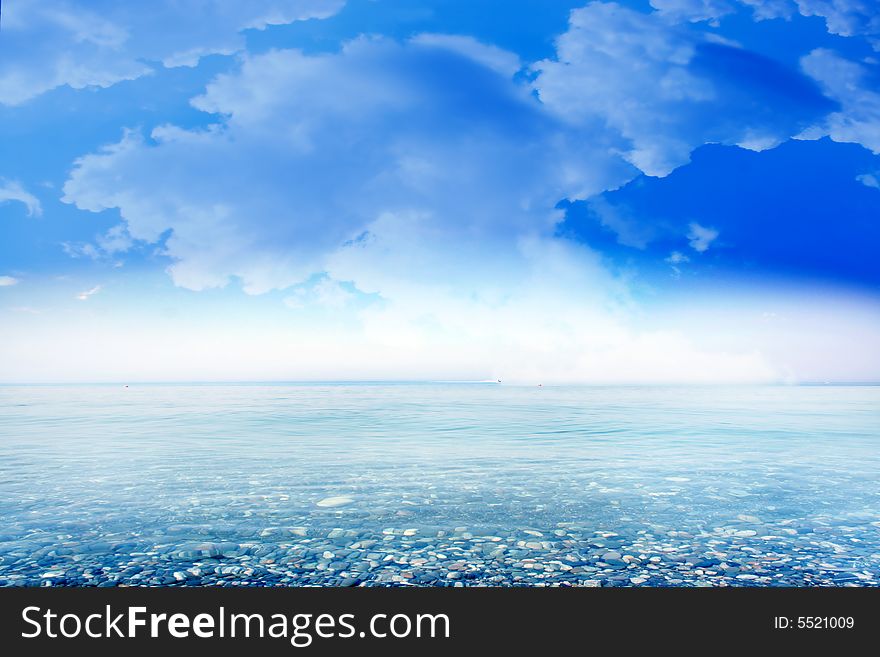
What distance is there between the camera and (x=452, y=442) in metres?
16.8

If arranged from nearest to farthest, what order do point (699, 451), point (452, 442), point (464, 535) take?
point (464, 535) → point (699, 451) → point (452, 442)

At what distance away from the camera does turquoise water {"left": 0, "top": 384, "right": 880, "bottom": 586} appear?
19.0 ft

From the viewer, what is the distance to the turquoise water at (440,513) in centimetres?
580

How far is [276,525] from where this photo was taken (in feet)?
24.2

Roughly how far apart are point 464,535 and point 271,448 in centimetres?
1005

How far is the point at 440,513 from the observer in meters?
8.03

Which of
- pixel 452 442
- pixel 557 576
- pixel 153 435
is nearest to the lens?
pixel 557 576
